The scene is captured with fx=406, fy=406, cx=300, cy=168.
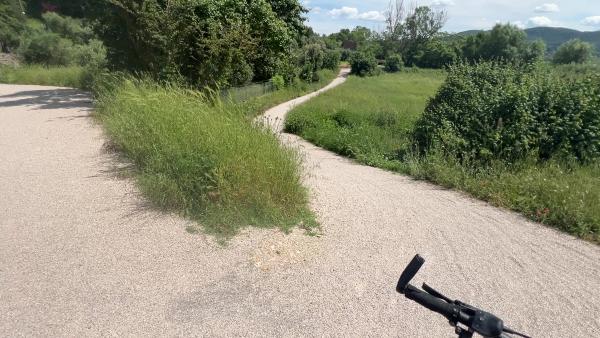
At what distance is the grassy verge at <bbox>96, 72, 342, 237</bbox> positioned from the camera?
16.1 feet

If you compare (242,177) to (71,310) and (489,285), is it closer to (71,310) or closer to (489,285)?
(71,310)

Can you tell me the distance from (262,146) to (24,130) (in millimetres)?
7956

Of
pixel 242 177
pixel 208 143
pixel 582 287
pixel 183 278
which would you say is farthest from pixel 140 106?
pixel 582 287

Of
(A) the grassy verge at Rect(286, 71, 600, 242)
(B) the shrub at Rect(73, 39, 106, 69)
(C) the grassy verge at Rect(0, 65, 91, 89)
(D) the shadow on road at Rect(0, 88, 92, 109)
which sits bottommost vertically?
(A) the grassy verge at Rect(286, 71, 600, 242)

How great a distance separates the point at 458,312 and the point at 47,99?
1882cm

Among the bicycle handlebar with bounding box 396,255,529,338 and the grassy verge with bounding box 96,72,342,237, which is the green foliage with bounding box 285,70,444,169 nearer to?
the grassy verge with bounding box 96,72,342,237

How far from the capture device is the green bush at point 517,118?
748 cm

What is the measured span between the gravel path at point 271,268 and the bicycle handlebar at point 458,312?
1.65 metres

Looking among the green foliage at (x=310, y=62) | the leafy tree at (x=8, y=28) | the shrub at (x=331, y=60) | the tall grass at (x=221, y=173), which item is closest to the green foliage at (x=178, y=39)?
the tall grass at (x=221, y=173)

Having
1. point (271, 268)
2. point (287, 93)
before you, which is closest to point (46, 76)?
point (287, 93)

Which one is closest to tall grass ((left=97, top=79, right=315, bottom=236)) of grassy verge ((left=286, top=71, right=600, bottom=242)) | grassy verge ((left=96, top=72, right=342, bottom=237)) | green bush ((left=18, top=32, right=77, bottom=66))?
grassy verge ((left=96, top=72, right=342, bottom=237))

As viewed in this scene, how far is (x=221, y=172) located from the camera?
4.93 metres

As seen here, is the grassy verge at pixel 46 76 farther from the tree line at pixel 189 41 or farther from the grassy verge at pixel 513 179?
the grassy verge at pixel 513 179

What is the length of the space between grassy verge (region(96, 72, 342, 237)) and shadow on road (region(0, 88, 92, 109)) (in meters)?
10.6
